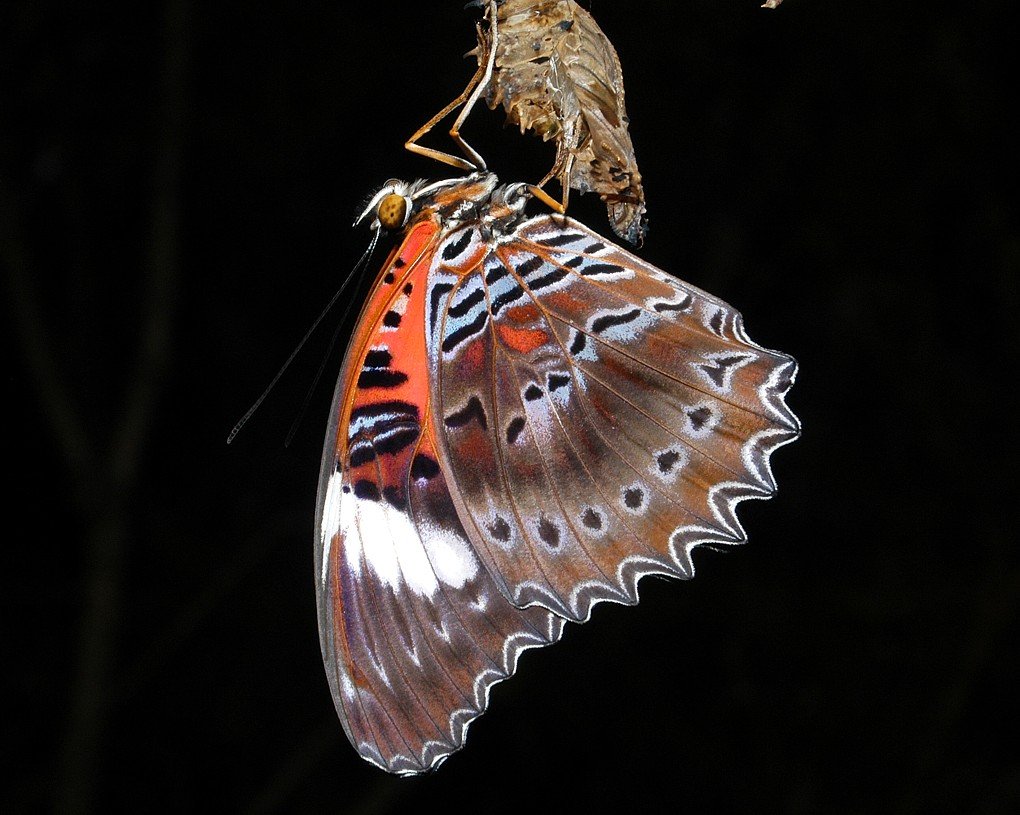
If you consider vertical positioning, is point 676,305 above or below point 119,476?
above

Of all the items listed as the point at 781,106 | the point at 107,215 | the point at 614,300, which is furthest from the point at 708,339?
the point at 107,215

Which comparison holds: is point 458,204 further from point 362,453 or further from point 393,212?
point 362,453

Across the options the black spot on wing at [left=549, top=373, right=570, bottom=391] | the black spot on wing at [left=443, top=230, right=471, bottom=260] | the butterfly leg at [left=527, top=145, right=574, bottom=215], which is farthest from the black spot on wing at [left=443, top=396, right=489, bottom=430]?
the butterfly leg at [left=527, top=145, right=574, bottom=215]

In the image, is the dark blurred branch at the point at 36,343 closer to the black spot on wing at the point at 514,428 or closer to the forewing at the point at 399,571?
the forewing at the point at 399,571

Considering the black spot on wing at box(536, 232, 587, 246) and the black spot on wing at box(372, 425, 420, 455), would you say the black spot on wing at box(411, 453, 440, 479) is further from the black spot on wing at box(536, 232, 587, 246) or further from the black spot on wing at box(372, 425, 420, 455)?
the black spot on wing at box(536, 232, 587, 246)

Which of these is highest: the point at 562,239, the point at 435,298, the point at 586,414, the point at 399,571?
the point at 562,239

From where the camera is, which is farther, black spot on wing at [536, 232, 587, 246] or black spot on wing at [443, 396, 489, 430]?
black spot on wing at [443, 396, 489, 430]

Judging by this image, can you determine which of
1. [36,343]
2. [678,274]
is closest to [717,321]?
[678,274]
